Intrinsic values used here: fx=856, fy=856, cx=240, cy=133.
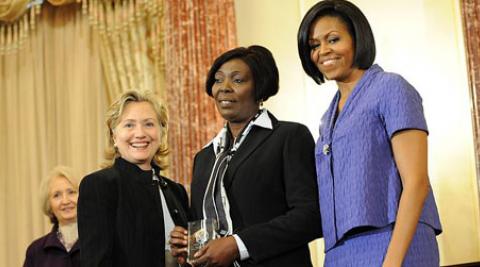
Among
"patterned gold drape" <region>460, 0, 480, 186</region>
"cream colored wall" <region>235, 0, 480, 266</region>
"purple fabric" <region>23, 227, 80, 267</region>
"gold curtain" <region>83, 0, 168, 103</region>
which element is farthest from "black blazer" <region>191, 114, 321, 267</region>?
"gold curtain" <region>83, 0, 168, 103</region>

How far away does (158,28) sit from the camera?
258 inches

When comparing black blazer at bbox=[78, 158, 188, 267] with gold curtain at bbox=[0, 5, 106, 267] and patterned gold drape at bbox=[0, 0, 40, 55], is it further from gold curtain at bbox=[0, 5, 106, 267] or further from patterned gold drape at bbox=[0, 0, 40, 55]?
patterned gold drape at bbox=[0, 0, 40, 55]

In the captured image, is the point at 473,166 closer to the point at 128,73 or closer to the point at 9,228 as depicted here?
the point at 128,73

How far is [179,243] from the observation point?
3.33 meters

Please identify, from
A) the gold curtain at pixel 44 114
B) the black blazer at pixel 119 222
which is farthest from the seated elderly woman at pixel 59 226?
the black blazer at pixel 119 222

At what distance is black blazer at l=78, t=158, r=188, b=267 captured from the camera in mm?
3361

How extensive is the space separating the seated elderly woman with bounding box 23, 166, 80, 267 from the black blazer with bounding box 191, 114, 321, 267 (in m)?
2.13

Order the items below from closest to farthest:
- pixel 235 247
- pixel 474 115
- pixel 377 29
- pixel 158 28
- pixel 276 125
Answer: pixel 235 247
pixel 276 125
pixel 474 115
pixel 377 29
pixel 158 28

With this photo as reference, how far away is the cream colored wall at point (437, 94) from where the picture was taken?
18.1 feet

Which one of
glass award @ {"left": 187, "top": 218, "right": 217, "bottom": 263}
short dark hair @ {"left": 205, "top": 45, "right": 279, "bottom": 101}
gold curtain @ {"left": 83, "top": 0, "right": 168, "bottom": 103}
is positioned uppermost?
gold curtain @ {"left": 83, "top": 0, "right": 168, "bottom": 103}

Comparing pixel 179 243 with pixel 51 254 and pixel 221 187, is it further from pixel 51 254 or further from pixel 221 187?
pixel 51 254

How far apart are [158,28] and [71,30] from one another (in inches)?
32.7

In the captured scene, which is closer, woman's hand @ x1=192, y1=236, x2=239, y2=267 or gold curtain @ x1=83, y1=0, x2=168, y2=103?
woman's hand @ x1=192, y1=236, x2=239, y2=267

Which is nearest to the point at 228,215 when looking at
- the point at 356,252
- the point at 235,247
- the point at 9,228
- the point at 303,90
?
the point at 235,247
